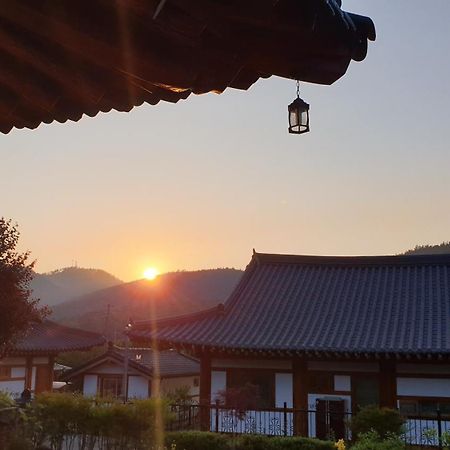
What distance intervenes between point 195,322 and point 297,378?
3.75m

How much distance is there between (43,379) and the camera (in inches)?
1010

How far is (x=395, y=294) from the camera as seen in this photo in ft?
63.0

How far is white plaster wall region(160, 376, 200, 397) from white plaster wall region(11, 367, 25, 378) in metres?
6.60

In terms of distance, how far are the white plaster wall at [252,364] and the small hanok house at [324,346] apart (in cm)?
3

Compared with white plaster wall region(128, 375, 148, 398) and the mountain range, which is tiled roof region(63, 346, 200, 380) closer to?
white plaster wall region(128, 375, 148, 398)

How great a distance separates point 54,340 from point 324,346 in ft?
49.5

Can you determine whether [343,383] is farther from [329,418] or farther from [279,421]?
[279,421]

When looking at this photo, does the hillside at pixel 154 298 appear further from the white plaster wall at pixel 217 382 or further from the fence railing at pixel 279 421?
the fence railing at pixel 279 421

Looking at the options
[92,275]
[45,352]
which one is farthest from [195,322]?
[92,275]

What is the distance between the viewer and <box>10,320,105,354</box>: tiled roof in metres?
24.3

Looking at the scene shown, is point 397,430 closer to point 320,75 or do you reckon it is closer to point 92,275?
point 320,75

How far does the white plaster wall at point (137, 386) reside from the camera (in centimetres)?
A: 2723

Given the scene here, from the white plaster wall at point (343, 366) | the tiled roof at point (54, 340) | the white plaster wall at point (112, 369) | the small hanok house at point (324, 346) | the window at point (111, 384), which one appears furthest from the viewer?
the window at point (111, 384)

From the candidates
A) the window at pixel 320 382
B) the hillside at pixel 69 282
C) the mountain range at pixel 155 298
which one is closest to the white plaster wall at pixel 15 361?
the window at pixel 320 382
